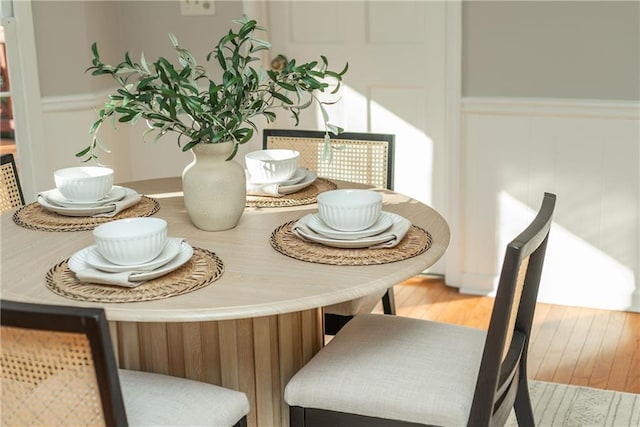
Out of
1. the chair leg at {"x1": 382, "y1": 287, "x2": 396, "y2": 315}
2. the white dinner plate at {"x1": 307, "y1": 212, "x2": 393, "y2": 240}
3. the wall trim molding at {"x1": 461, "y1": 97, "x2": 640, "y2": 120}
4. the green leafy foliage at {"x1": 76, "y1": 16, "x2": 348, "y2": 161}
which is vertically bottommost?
the chair leg at {"x1": 382, "y1": 287, "x2": 396, "y2": 315}

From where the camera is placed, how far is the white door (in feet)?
12.3

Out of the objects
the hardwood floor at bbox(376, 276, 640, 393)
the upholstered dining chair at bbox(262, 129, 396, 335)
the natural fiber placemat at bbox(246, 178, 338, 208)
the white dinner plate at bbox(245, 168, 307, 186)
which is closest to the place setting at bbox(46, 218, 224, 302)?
the natural fiber placemat at bbox(246, 178, 338, 208)

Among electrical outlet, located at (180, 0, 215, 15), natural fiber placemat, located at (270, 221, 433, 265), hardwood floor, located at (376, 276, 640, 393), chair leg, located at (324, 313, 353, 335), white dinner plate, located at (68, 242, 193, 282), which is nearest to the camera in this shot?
white dinner plate, located at (68, 242, 193, 282)

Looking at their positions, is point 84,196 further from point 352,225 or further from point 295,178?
point 352,225

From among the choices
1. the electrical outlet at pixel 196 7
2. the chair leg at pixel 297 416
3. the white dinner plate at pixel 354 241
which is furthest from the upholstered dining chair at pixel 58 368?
the electrical outlet at pixel 196 7

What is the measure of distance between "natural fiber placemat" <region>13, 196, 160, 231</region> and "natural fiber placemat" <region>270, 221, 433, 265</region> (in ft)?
1.49

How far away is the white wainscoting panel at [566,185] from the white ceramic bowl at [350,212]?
1.72 metres

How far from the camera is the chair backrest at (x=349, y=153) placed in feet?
9.62

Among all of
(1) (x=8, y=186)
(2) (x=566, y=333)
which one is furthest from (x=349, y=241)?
(2) (x=566, y=333)

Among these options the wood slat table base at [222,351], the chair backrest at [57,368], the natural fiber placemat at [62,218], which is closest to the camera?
the chair backrest at [57,368]

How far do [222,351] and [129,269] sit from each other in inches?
16.6

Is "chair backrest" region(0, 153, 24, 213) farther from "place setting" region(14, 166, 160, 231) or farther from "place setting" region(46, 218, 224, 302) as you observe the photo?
"place setting" region(46, 218, 224, 302)

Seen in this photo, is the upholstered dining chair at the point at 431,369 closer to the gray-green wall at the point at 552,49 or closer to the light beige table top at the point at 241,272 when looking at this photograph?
the light beige table top at the point at 241,272

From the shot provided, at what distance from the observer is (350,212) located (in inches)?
78.1
